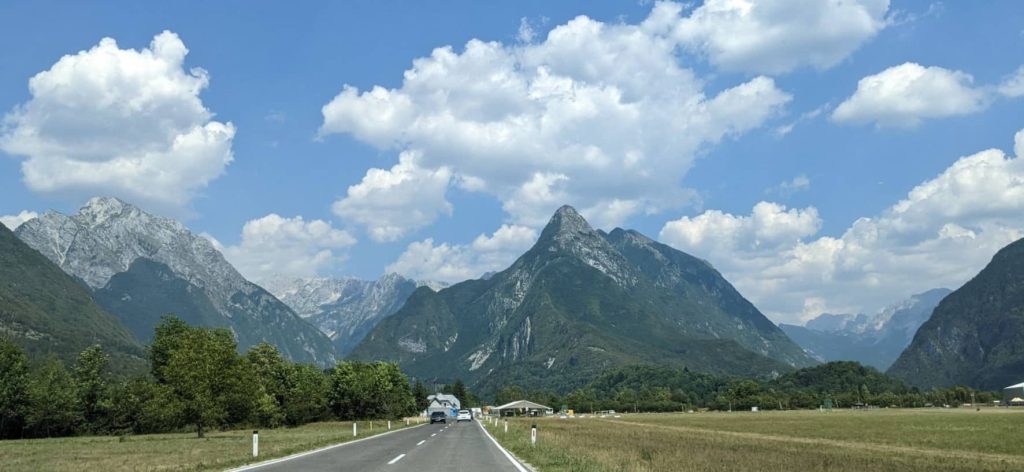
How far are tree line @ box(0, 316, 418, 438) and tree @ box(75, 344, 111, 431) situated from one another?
Result: 115mm

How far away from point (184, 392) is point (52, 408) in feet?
123

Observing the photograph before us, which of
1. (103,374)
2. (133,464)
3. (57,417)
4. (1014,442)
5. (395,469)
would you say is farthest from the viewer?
(103,374)

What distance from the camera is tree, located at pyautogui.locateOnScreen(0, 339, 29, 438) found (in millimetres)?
90688

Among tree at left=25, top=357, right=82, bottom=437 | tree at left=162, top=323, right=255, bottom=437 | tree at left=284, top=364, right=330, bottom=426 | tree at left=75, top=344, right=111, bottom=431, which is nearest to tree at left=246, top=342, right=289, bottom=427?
tree at left=284, top=364, right=330, bottom=426

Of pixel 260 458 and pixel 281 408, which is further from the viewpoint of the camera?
pixel 281 408

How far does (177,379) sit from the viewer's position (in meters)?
66.9

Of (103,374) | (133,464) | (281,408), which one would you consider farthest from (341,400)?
(133,464)

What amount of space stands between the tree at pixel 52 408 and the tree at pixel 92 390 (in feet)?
3.35

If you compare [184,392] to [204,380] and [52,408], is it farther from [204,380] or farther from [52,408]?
A: [52,408]

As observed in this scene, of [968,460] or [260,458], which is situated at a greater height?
[260,458]

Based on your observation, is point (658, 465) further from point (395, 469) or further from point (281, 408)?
point (281, 408)

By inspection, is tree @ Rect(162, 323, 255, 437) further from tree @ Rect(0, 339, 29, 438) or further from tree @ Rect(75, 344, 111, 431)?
tree @ Rect(0, 339, 29, 438)

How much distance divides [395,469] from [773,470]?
1404 centimetres

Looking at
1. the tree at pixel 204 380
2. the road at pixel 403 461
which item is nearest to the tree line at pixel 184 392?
the tree at pixel 204 380
